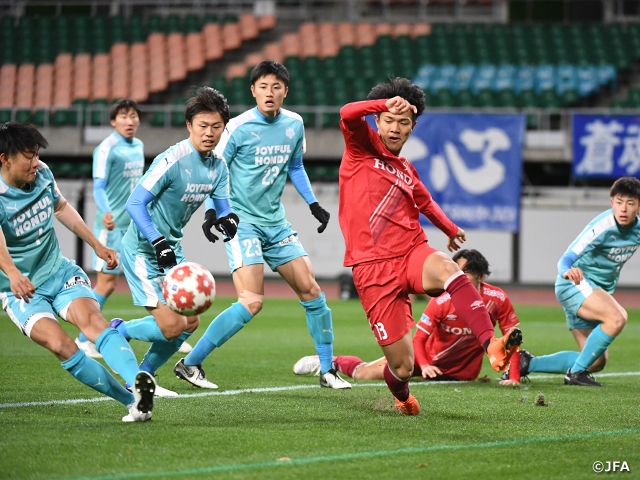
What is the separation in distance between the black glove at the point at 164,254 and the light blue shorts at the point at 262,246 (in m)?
1.38

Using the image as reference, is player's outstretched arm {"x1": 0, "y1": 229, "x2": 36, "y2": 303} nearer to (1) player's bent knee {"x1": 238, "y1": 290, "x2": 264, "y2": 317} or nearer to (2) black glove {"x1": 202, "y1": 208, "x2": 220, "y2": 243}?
(2) black glove {"x1": 202, "y1": 208, "x2": 220, "y2": 243}

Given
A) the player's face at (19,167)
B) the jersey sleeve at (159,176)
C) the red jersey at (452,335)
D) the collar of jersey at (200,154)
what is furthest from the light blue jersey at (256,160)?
the player's face at (19,167)

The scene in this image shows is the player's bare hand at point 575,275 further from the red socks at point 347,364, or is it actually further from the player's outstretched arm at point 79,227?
the player's outstretched arm at point 79,227

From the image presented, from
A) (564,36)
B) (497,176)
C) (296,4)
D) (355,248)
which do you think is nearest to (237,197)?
(355,248)

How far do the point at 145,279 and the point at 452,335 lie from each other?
8.86 feet

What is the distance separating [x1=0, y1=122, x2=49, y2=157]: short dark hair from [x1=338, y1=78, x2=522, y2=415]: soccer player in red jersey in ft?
6.00

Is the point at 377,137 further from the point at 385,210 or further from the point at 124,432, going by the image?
the point at 124,432

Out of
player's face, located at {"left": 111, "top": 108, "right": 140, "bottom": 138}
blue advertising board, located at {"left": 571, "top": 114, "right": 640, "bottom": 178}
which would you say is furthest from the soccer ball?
blue advertising board, located at {"left": 571, "top": 114, "right": 640, "bottom": 178}

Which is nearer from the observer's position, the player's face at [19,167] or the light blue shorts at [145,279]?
the player's face at [19,167]

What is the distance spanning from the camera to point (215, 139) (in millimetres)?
6219

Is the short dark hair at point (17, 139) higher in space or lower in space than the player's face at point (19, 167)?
higher

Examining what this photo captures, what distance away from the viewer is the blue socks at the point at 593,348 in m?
7.68

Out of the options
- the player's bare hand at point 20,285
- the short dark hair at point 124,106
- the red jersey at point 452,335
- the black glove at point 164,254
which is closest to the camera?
the player's bare hand at point 20,285

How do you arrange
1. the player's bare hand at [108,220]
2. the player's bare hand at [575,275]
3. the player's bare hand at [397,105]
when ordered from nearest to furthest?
the player's bare hand at [397,105] → the player's bare hand at [575,275] → the player's bare hand at [108,220]
